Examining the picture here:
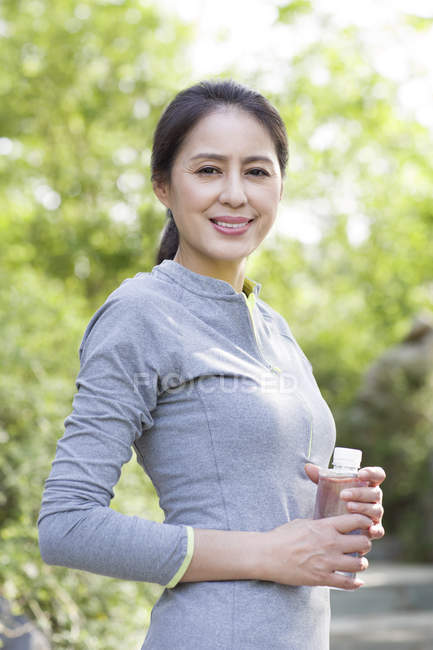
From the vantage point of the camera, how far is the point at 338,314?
14461 millimetres

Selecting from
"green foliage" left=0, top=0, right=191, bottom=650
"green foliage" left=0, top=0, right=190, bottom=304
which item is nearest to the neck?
"green foliage" left=0, top=0, right=191, bottom=650

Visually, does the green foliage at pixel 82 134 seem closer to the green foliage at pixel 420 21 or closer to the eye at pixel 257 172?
the green foliage at pixel 420 21

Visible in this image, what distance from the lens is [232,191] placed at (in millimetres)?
1387

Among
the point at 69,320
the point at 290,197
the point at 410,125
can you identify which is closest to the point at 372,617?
the point at 69,320

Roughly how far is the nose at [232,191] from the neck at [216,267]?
0.40ft

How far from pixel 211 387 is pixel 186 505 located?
0.19 m

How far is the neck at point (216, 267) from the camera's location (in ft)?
4.82

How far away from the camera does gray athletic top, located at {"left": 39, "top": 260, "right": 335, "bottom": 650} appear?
1.14 meters

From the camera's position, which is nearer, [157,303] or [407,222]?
[157,303]

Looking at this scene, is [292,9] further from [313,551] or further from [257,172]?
[313,551]

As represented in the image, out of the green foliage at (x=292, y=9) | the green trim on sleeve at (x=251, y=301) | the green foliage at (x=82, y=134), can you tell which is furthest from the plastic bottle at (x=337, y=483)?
the green foliage at (x=82, y=134)

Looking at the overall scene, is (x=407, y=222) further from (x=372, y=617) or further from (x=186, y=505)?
(x=186, y=505)

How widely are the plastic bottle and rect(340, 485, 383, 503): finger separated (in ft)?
0.06

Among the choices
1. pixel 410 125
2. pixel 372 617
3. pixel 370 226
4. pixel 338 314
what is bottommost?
pixel 372 617
